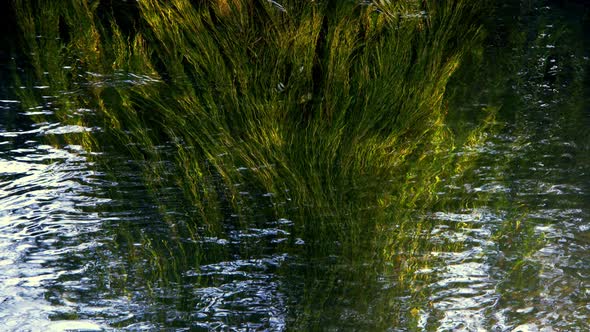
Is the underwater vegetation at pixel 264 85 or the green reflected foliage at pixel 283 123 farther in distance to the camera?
the underwater vegetation at pixel 264 85

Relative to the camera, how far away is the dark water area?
6.16 ft

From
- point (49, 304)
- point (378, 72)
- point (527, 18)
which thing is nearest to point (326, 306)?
point (49, 304)

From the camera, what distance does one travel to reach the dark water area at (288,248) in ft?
6.16

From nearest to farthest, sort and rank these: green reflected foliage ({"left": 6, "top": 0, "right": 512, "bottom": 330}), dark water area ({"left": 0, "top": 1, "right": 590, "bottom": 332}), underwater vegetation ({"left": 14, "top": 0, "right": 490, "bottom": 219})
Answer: dark water area ({"left": 0, "top": 1, "right": 590, "bottom": 332}), green reflected foliage ({"left": 6, "top": 0, "right": 512, "bottom": 330}), underwater vegetation ({"left": 14, "top": 0, "right": 490, "bottom": 219})

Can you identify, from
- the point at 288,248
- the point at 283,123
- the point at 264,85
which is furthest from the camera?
the point at 264,85

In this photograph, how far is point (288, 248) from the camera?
2170 mm

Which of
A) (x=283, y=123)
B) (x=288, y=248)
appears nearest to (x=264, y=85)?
(x=283, y=123)

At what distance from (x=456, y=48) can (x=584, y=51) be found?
2.31ft

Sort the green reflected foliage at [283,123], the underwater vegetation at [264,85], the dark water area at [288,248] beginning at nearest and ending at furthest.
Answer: the dark water area at [288,248] → the green reflected foliage at [283,123] → the underwater vegetation at [264,85]

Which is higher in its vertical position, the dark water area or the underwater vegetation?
the underwater vegetation

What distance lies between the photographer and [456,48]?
3.89 metres

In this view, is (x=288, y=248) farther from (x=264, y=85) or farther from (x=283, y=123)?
(x=264, y=85)

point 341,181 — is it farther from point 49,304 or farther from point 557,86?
point 557,86

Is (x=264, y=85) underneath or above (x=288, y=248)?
above
